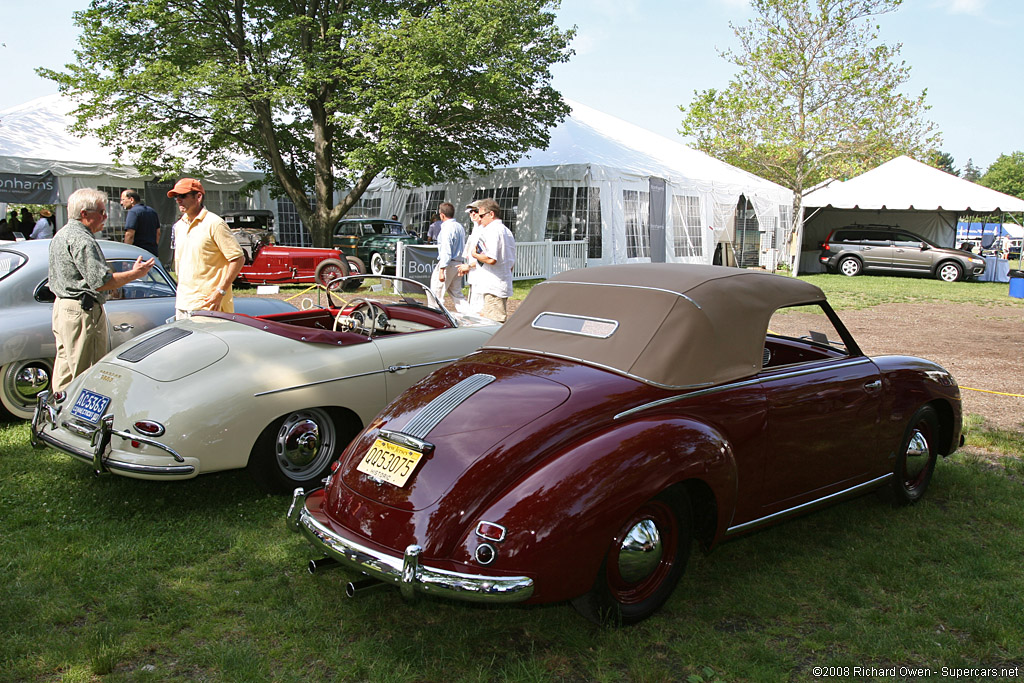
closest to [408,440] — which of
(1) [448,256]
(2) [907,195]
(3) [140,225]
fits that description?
(1) [448,256]

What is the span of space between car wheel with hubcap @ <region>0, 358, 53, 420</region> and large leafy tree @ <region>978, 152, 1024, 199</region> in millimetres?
125019

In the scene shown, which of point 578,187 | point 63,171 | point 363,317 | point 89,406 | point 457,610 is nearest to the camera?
point 457,610

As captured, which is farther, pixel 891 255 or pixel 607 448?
pixel 891 255

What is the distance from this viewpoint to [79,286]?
5.09 meters

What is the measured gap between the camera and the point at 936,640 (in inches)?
119

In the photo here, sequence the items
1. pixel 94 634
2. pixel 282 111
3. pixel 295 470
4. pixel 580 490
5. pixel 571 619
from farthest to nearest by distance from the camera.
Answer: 1. pixel 282 111
2. pixel 295 470
3. pixel 571 619
4. pixel 94 634
5. pixel 580 490

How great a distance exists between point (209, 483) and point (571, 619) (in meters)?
2.68

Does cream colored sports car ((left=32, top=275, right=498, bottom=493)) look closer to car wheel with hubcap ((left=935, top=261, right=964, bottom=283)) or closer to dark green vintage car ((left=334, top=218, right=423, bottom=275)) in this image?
dark green vintage car ((left=334, top=218, right=423, bottom=275))

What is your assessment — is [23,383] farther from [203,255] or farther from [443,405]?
[443,405]

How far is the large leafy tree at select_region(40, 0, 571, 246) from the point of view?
17.1m

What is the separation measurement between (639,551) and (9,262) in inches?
218

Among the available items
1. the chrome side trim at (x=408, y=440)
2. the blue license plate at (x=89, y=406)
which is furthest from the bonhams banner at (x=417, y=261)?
the chrome side trim at (x=408, y=440)

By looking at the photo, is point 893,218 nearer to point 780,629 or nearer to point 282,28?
point 282,28

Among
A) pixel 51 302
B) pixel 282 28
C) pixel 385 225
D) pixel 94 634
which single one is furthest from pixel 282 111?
pixel 94 634
